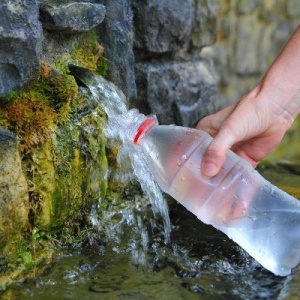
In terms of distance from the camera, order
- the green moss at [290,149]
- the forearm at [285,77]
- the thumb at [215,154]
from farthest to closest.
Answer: the green moss at [290,149], the forearm at [285,77], the thumb at [215,154]

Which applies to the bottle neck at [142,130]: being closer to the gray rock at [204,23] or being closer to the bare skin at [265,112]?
the bare skin at [265,112]

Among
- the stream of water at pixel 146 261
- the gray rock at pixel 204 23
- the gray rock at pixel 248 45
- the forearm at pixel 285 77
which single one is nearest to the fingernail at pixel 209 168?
the stream of water at pixel 146 261

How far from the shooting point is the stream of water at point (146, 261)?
1.99m

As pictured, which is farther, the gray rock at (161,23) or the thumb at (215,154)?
the gray rock at (161,23)

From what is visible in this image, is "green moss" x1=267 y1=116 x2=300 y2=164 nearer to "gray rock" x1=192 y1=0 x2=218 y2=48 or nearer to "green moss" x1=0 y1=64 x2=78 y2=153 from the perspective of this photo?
"gray rock" x1=192 y1=0 x2=218 y2=48

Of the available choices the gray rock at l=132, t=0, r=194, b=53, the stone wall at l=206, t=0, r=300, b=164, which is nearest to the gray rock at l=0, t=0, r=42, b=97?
the gray rock at l=132, t=0, r=194, b=53

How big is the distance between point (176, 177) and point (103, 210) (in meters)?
0.42

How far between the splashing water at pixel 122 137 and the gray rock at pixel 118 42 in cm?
14

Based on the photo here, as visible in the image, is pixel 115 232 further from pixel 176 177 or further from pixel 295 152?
pixel 295 152

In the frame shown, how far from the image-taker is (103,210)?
2.51 m

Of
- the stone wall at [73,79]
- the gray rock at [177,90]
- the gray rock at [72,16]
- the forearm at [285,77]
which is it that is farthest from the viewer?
the gray rock at [177,90]

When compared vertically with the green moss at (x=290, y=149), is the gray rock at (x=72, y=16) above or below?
above

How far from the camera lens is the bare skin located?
6.84 ft

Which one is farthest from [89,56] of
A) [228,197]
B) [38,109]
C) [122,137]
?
[228,197]
